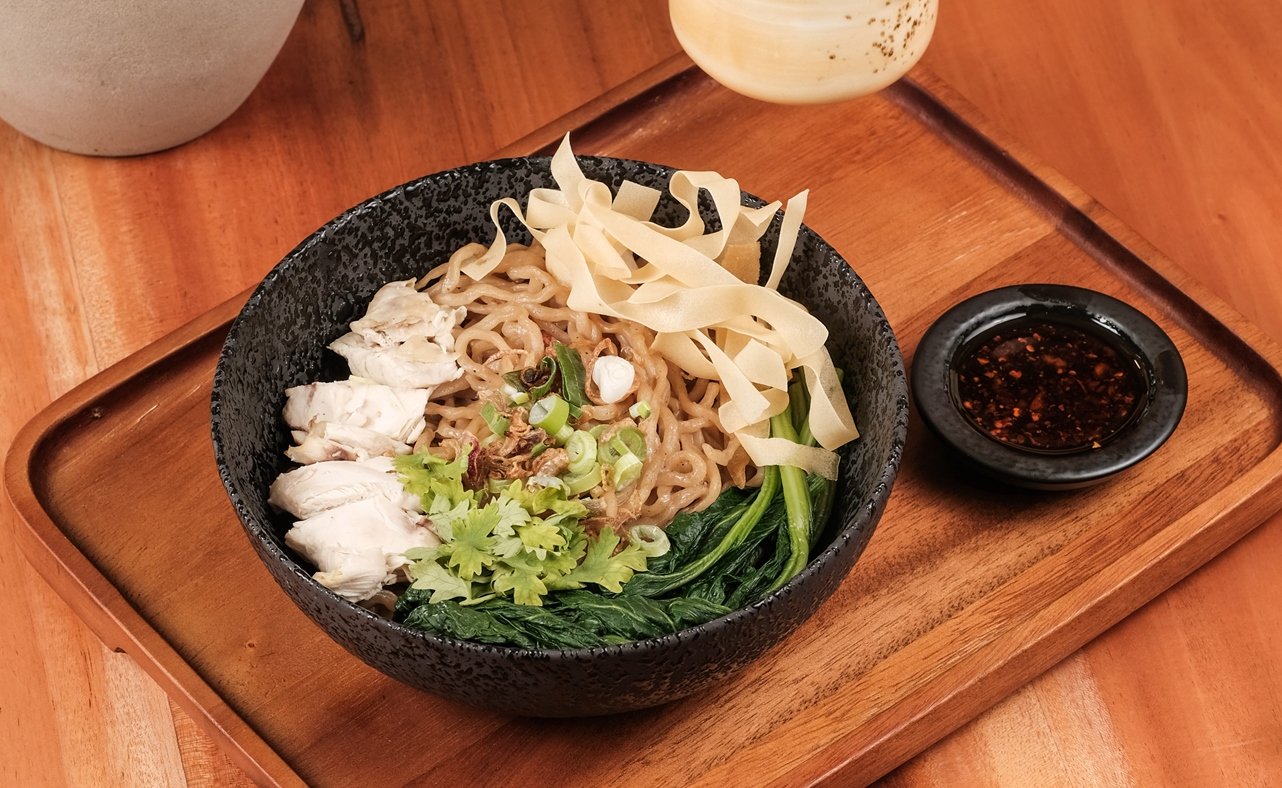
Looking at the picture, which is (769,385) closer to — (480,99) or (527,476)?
(527,476)

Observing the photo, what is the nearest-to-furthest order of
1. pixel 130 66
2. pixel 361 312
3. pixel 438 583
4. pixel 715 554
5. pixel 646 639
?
1. pixel 646 639
2. pixel 438 583
3. pixel 715 554
4. pixel 361 312
5. pixel 130 66

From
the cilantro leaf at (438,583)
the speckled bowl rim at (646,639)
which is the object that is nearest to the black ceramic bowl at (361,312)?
the speckled bowl rim at (646,639)

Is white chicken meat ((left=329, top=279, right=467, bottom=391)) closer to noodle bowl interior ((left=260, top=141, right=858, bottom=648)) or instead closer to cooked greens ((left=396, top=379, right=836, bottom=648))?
noodle bowl interior ((left=260, top=141, right=858, bottom=648))

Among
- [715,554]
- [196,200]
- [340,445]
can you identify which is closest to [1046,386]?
[715,554]

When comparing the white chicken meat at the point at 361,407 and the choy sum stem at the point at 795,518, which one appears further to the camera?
the white chicken meat at the point at 361,407

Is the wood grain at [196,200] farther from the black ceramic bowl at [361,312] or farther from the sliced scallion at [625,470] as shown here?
the sliced scallion at [625,470]

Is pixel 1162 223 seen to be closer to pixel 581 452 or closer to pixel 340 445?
pixel 581 452
